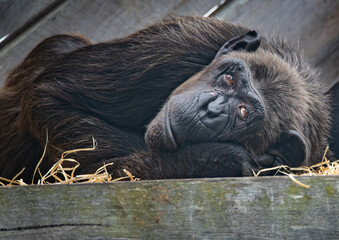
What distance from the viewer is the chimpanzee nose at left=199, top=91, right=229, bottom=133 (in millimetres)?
2709

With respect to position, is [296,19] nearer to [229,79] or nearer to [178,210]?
[229,79]

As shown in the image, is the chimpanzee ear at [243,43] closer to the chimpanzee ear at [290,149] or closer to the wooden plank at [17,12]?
the chimpanzee ear at [290,149]

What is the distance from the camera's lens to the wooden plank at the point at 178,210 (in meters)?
1.72

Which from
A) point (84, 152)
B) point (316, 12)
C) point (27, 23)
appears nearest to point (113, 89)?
point (84, 152)

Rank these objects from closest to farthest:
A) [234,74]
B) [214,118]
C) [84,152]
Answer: [214,118]
[234,74]
[84,152]

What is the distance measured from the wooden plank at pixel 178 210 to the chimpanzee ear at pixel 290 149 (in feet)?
3.87

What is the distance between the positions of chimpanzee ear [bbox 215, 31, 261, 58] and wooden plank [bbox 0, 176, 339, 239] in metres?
1.66

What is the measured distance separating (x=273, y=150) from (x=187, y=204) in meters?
1.33

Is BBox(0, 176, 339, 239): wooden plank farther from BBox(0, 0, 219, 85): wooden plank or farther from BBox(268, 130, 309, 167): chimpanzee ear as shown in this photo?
BBox(0, 0, 219, 85): wooden plank

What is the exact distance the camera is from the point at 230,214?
A: 5.72ft

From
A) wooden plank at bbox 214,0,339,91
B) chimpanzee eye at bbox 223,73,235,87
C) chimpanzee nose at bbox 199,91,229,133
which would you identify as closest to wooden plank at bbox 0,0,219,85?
wooden plank at bbox 214,0,339,91

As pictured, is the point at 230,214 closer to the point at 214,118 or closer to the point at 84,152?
the point at 214,118

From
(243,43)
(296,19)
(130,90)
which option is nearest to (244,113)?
(243,43)

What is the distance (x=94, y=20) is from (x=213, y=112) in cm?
227
